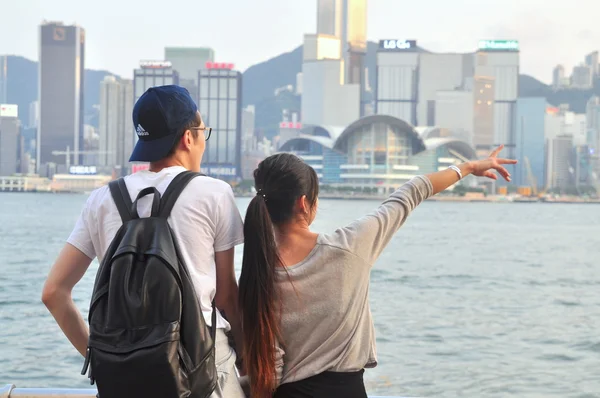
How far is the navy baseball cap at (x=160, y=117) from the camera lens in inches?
72.1

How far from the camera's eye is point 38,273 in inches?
1009

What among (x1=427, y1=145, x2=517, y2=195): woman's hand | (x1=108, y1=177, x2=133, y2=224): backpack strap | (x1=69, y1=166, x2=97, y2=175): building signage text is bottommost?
(x1=69, y1=166, x2=97, y2=175): building signage text

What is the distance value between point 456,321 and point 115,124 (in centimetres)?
12585

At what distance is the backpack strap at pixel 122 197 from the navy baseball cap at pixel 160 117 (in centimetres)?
7

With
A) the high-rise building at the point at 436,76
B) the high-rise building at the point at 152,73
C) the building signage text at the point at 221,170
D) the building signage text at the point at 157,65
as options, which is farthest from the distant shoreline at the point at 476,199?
the building signage text at the point at 157,65

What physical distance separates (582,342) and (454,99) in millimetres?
114878

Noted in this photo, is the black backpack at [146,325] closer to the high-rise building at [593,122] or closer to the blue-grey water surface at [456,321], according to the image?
the blue-grey water surface at [456,321]

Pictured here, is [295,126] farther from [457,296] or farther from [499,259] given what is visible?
[457,296]

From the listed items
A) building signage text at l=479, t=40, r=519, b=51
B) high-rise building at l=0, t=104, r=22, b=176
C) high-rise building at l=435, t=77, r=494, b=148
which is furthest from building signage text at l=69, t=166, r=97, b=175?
building signage text at l=479, t=40, r=519, b=51

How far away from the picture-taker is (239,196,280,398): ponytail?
6.04ft

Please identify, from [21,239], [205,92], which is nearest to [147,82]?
[205,92]

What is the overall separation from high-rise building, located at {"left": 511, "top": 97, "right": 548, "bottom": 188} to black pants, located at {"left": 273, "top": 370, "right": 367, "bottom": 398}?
121 m

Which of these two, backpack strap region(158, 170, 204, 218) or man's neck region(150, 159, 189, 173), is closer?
backpack strap region(158, 170, 204, 218)

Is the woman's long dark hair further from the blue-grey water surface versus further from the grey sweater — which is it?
the blue-grey water surface
